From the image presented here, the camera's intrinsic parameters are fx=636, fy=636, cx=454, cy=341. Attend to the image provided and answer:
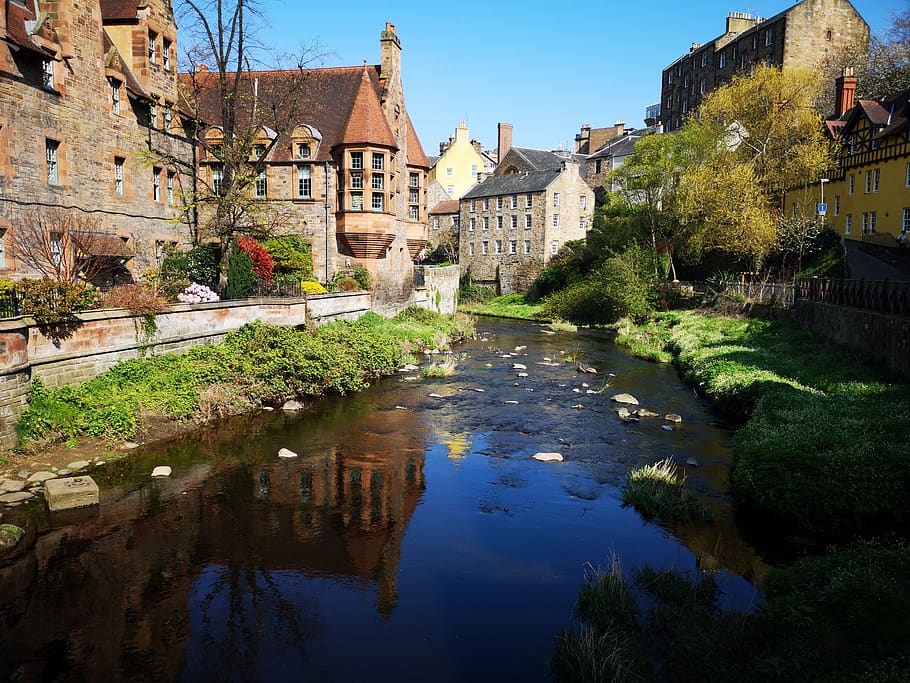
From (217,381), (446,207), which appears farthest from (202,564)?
(446,207)

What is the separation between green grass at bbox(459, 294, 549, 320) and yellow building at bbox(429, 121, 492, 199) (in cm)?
2537

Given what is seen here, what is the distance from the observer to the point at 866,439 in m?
11.9

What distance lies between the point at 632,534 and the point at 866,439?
4899 mm

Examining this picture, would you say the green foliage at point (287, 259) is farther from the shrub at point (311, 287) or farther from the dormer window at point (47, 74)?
the dormer window at point (47, 74)

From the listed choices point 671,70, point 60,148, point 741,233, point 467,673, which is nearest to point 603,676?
point 467,673

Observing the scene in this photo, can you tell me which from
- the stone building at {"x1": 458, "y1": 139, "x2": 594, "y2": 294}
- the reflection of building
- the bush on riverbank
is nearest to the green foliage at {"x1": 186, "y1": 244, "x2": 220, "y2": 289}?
the reflection of building

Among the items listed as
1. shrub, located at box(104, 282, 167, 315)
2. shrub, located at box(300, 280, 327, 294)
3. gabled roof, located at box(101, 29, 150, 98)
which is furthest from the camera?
shrub, located at box(300, 280, 327, 294)

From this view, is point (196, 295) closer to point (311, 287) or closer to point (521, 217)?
point (311, 287)

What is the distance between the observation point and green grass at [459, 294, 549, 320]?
4947 cm

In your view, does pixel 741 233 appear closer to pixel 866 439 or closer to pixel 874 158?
pixel 874 158

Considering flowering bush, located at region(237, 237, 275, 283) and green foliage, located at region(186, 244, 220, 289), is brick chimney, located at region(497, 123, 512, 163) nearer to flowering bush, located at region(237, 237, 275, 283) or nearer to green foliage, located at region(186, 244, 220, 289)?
flowering bush, located at region(237, 237, 275, 283)

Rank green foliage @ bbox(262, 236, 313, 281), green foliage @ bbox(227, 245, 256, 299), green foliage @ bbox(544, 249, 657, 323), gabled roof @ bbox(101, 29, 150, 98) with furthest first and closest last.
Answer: green foliage @ bbox(544, 249, 657, 323) → green foliage @ bbox(262, 236, 313, 281) → gabled roof @ bbox(101, 29, 150, 98) → green foliage @ bbox(227, 245, 256, 299)

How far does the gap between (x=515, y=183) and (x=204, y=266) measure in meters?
39.7

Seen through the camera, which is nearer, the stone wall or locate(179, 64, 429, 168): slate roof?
the stone wall
